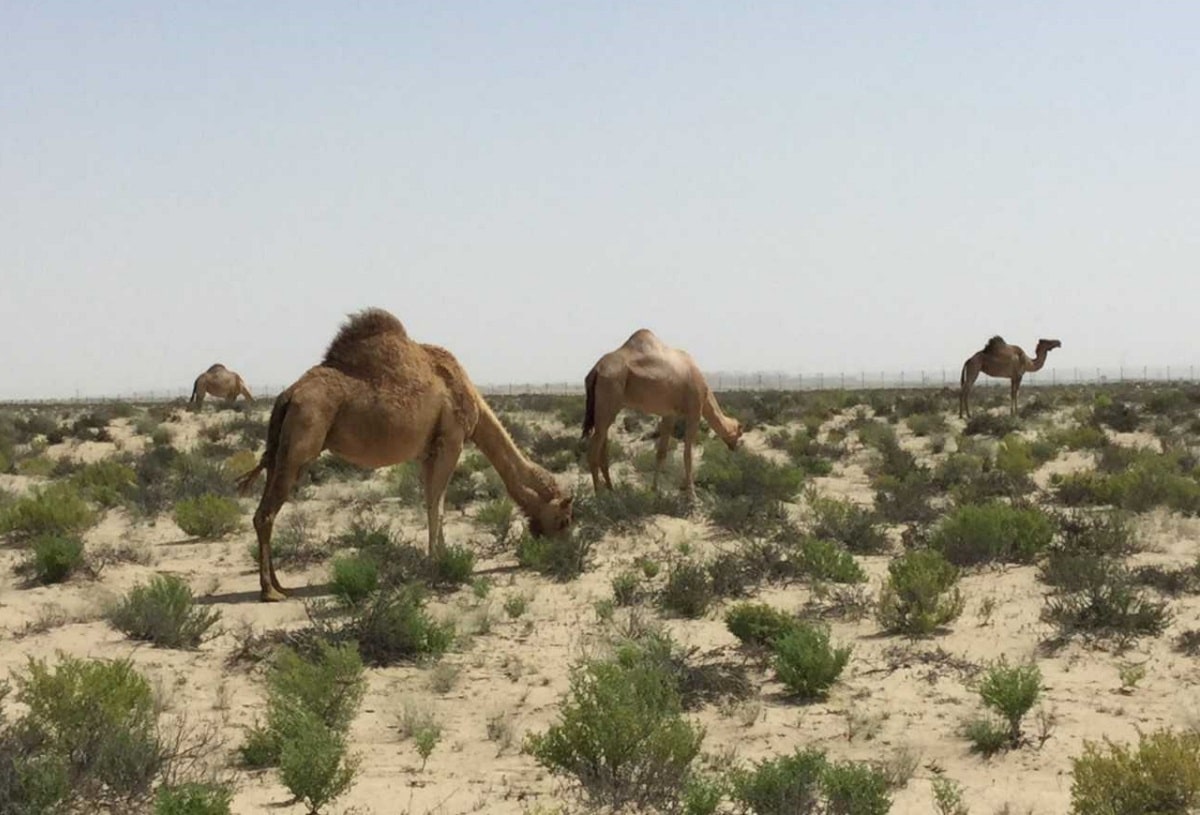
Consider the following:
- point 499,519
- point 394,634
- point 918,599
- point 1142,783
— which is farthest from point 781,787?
point 499,519

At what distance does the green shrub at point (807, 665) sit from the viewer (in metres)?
7.25

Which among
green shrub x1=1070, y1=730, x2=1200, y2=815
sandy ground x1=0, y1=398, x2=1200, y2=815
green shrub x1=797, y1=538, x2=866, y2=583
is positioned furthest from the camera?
green shrub x1=797, y1=538, x2=866, y2=583

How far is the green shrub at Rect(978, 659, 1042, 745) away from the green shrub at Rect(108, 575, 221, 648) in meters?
5.14

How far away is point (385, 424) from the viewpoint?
34.8 feet

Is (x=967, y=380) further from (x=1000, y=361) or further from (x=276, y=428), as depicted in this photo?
(x=276, y=428)

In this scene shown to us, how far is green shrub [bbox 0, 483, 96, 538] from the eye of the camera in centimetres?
1300

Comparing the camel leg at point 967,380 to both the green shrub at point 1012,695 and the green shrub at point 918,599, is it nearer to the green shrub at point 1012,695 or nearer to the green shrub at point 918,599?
the green shrub at point 918,599

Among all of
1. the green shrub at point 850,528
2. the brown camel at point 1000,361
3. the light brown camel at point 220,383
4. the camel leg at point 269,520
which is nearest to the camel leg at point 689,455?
the green shrub at point 850,528

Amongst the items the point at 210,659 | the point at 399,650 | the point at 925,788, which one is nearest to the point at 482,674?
the point at 399,650

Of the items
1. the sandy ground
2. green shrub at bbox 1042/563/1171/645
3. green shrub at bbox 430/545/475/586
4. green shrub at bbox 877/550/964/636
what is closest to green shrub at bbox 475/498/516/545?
the sandy ground

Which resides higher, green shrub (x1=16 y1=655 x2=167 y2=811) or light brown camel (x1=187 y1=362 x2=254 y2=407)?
light brown camel (x1=187 y1=362 x2=254 y2=407)

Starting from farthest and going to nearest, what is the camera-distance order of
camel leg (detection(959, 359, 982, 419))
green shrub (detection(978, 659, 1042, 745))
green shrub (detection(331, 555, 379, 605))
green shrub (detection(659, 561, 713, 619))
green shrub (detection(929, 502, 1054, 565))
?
camel leg (detection(959, 359, 982, 419))
green shrub (detection(929, 502, 1054, 565))
green shrub (detection(331, 555, 379, 605))
green shrub (detection(659, 561, 713, 619))
green shrub (detection(978, 659, 1042, 745))

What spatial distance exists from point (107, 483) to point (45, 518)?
4.65 metres

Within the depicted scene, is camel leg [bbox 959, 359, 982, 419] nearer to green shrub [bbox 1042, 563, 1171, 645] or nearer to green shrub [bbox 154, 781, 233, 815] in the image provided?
green shrub [bbox 1042, 563, 1171, 645]
